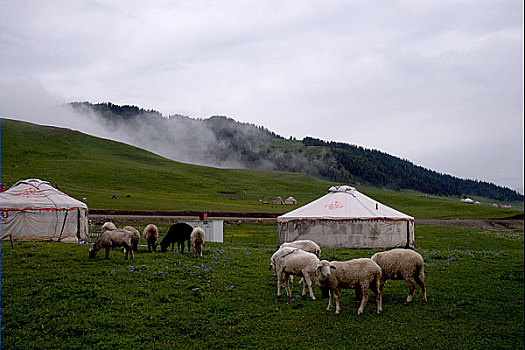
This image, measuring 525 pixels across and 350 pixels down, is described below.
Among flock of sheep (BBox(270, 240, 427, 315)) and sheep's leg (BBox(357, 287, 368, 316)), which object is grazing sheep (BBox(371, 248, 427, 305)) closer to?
flock of sheep (BBox(270, 240, 427, 315))

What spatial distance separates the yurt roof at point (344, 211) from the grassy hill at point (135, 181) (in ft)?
109

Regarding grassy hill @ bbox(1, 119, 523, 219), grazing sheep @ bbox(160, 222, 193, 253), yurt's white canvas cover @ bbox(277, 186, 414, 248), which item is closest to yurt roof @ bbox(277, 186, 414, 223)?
yurt's white canvas cover @ bbox(277, 186, 414, 248)

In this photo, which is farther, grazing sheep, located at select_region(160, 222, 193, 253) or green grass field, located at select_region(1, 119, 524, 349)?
grazing sheep, located at select_region(160, 222, 193, 253)

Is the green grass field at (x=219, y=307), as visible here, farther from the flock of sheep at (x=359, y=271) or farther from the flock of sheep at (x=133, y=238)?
the flock of sheep at (x=133, y=238)

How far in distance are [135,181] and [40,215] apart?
69.3 metres

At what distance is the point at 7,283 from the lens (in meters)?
10.9

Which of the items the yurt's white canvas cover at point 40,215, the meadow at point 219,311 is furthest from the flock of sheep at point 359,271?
the yurt's white canvas cover at point 40,215

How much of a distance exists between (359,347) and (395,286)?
4.84m

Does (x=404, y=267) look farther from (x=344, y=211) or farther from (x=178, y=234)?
(x=344, y=211)

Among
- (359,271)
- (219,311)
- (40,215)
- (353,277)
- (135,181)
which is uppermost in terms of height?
(135,181)

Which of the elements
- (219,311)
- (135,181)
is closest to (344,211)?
(219,311)

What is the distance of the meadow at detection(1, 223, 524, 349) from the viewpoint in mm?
7855

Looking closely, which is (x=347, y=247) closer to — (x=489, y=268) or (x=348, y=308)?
(x=489, y=268)

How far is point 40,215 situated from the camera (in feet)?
73.3
